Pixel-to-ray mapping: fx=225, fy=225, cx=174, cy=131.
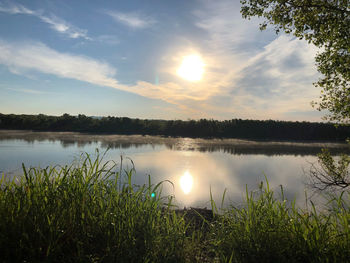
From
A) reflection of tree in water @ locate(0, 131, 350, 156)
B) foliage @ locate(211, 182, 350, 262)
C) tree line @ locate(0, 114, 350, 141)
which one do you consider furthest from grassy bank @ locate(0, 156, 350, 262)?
tree line @ locate(0, 114, 350, 141)

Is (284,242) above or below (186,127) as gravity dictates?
below

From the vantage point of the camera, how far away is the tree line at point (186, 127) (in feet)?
157

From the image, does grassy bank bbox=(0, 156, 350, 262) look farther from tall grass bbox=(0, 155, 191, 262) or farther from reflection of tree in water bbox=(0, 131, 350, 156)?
reflection of tree in water bbox=(0, 131, 350, 156)

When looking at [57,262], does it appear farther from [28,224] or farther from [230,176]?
[230,176]

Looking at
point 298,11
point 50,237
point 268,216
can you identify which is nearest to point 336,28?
point 298,11

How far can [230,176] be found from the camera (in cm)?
1477

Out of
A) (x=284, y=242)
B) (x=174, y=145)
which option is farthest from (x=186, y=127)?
(x=284, y=242)

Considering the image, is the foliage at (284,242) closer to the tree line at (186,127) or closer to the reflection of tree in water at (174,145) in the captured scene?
the reflection of tree in water at (174,145)

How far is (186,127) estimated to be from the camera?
165 feet

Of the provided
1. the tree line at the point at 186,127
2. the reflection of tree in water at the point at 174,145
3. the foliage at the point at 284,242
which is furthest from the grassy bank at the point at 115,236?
the tree line at the point at 186,127

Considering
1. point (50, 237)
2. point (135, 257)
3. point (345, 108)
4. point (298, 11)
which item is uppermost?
point (298, 11)

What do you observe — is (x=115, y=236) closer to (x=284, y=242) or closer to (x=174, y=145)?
(x=284, y=242)

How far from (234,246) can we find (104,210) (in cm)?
159

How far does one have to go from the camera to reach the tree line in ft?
157
